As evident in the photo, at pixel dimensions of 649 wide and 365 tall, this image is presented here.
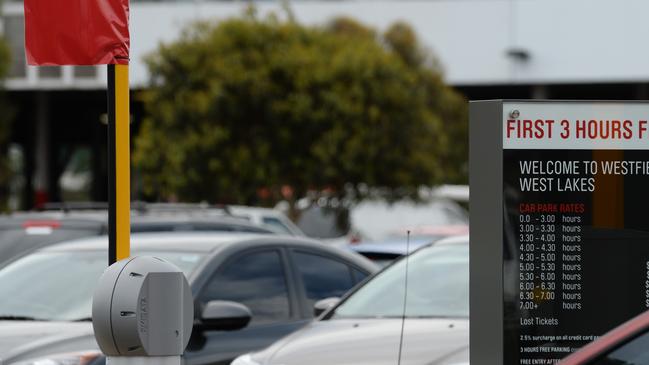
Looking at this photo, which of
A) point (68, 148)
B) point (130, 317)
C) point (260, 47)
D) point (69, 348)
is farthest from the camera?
point (68, 148)

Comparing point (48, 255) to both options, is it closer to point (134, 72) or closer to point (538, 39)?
point (538, 39)

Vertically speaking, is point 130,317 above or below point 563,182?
below

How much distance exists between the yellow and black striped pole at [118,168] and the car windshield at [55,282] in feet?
7.81

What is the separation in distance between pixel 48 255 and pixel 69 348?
1.63 metres

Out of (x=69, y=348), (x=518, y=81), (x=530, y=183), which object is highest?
(x=518, y=81)

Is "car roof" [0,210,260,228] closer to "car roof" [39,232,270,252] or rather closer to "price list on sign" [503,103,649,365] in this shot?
"car roof" [39,232,270,252]

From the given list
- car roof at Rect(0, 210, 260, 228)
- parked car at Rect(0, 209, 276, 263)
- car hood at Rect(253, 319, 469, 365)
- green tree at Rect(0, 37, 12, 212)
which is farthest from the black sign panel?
green tree at Rect(0, 37, 12, 212)

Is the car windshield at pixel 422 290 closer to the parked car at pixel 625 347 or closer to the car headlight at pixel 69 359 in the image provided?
the car headlight at pixel 69 359

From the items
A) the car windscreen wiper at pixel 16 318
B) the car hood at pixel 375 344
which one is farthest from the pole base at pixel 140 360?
the car windscreen wiper at pixel 16 318

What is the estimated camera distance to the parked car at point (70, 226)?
11.9m

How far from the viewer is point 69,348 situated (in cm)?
729

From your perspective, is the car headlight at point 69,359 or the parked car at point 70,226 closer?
the car headlight at point 69,359

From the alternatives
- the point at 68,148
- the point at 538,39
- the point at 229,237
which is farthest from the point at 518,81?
the point at 229,237

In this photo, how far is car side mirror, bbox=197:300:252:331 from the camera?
7758mm
